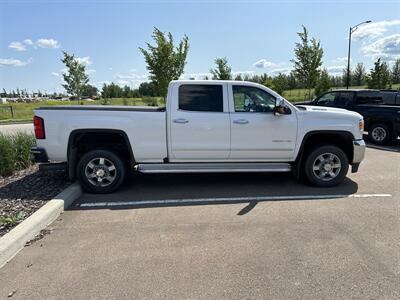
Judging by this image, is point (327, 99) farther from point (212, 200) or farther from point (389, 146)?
point (212, 200)

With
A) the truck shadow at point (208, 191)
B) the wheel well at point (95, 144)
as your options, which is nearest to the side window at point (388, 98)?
the truck shadow at point (208, 191)

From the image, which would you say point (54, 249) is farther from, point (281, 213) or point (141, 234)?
point (281, 213)

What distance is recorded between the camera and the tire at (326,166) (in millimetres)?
5630

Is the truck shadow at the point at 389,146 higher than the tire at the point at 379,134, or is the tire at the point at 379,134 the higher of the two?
the tire at the point at 379,134

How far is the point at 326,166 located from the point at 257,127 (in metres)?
1.50

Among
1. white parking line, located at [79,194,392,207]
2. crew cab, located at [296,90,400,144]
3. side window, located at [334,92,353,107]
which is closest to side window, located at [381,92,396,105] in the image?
crew cab, located at [296,90,400,144]

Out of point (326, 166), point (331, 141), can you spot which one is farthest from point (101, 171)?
point (331, 141)

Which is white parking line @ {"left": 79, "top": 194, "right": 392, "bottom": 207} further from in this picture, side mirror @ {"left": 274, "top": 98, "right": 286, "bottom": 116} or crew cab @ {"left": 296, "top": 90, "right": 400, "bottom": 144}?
crew cab @ {"left": 296, "top": 90, "right": 400, "bottom": 144}

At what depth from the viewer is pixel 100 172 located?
5395 mm

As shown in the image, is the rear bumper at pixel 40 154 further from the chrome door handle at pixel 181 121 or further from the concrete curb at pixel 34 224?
the chrome door handle at pixel 181 121

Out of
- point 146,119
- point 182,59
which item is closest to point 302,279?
point 146,119

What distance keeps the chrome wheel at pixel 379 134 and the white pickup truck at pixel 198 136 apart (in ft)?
18.6

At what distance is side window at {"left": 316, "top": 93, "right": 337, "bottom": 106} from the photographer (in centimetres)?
1161

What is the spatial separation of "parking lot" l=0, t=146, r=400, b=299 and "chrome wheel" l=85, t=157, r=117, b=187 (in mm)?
281
